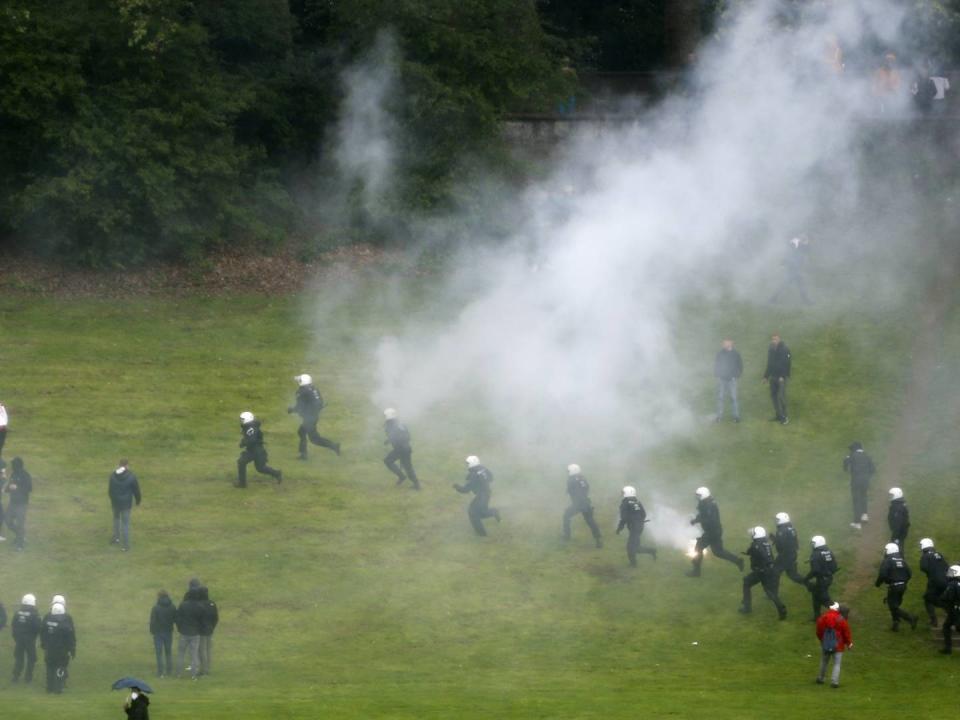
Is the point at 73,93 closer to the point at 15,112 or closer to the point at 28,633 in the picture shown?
the point at 15,112

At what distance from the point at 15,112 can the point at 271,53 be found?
9348 mm

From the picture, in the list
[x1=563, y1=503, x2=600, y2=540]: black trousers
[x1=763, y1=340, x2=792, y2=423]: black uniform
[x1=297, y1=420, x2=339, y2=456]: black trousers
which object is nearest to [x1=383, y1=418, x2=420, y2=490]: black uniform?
[x1=297, y1=420, x2=339, y2=456]: black trousers

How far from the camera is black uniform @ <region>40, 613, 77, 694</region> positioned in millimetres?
23172

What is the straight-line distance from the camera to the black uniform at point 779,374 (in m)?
33.7

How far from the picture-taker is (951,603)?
2486cm

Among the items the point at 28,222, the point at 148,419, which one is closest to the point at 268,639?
the point at 148,419

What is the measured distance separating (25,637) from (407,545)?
769 cm

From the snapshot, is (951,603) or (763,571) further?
(763,571)

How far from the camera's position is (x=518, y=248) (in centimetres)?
4181

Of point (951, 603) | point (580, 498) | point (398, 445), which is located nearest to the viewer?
point (951, 603)

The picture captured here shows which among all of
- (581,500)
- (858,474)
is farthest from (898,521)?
(581,500)

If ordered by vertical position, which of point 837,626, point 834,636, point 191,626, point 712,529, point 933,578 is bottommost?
point 834,636

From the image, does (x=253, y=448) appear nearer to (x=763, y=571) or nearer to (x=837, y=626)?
(x=763, y=571)

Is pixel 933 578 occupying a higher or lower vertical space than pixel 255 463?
lower
